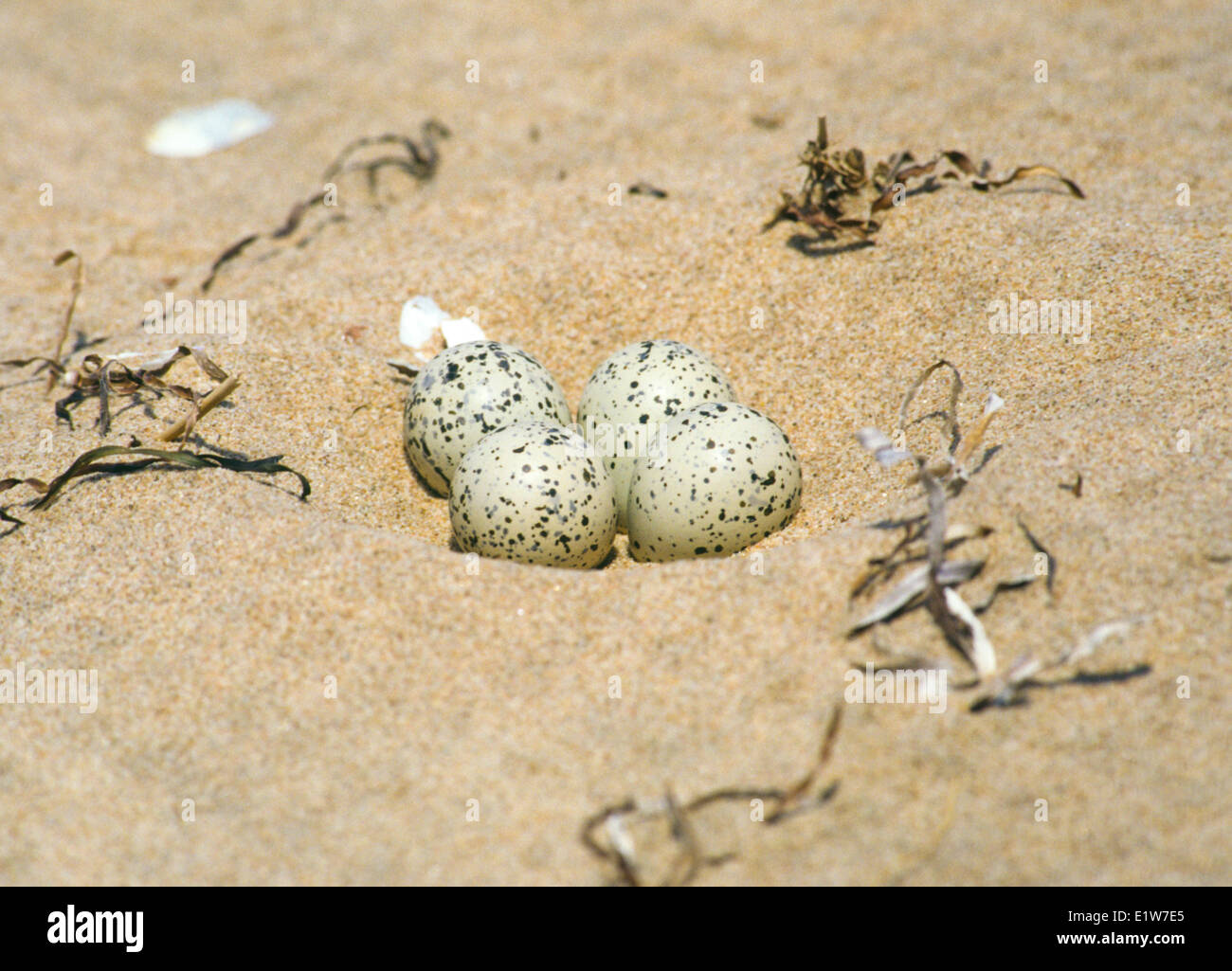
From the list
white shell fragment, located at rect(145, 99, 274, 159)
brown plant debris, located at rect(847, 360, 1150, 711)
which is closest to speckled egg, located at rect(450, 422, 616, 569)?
brown plant debris, located at rect(847, 360, 1150, 711)

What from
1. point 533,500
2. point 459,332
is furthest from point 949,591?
point 459,332

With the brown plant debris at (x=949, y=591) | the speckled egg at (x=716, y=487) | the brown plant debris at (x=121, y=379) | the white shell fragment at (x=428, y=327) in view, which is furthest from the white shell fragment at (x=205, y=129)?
the brown plant debris at (x=949, y=591)

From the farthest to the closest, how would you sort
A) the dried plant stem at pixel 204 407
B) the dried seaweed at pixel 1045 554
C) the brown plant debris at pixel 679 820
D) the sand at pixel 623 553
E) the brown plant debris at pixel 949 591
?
the dried plant stem at pixel 204 407, the dried seaweed at pixel 1045 554, the brown plant debris at pixel 949 591, the sand at pixel 623 553, the brown plant debris at pixel 679 820

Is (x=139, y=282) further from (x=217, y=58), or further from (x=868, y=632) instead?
(x=868, y=632)

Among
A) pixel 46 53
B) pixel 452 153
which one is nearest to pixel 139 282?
pixel 452 153

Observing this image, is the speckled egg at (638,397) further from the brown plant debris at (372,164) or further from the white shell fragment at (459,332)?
the brown plant debris at (372,164)

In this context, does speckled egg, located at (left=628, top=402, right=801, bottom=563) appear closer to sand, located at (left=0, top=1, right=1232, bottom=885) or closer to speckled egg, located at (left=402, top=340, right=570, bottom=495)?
sand, located at (left=0, top=1, right=1232, bottom=885)

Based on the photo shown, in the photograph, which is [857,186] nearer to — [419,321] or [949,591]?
[419,321]
